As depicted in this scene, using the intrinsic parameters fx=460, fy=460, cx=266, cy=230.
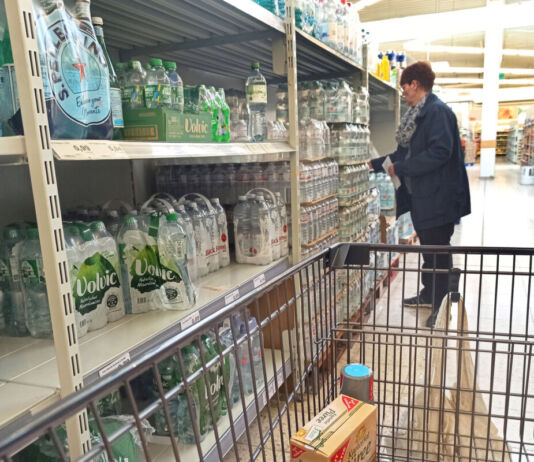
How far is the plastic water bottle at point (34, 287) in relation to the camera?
1388 millimetres

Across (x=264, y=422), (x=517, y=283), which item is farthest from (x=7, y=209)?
(x=517, y=283)

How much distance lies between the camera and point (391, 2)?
12.1 meters

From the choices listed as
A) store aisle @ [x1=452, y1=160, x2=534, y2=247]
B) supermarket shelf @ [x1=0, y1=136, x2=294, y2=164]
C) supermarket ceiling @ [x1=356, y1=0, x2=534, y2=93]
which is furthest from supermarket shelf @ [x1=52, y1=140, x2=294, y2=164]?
supermarket ceiling @ [x1=356, y1=0, x2=534, y2=93]

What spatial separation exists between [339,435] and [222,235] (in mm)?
1323

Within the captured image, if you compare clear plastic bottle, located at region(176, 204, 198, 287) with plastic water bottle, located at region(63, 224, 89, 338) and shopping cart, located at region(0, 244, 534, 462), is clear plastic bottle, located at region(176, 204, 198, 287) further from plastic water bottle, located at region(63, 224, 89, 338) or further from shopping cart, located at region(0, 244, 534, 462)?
plastic water bottle, located at region(63, 224, 89, 338)

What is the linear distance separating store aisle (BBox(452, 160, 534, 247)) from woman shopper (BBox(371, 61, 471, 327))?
192 cm

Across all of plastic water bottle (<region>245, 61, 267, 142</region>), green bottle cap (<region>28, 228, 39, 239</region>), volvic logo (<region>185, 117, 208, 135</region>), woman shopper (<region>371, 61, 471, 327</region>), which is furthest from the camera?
woman shopper (<region>371, 61, 471, 327</region>)

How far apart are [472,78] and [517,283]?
22.1m

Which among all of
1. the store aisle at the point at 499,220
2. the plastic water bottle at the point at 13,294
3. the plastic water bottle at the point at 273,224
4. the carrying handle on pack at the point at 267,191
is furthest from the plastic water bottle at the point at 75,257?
the store aisle at the point at 499,220

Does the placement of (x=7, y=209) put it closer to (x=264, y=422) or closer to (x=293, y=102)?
(x=293, y=102)

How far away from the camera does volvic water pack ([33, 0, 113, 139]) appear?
1120mm

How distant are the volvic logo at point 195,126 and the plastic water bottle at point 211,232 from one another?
496 mm

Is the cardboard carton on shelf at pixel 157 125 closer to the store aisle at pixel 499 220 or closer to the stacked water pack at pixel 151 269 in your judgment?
the stacked water pack at pixel 151 269

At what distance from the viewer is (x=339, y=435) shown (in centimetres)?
111
